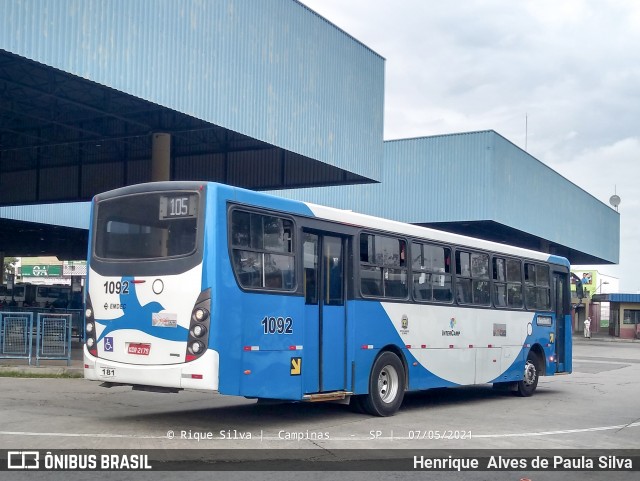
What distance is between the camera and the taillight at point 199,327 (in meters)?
10.0

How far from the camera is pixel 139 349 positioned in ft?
34.7

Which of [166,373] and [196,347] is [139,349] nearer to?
[166,373]

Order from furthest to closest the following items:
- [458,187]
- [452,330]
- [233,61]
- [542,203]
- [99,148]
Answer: [542,203] < [458,187] < [99,148] < [233,61] < [452,330]

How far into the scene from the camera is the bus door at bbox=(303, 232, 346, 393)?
38.4 ft

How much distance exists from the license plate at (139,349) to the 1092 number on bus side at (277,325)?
1.53 m

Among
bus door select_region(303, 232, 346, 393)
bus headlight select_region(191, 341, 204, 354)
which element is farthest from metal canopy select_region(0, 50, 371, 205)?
bus headlight select_region(191, 341, 204, 354)

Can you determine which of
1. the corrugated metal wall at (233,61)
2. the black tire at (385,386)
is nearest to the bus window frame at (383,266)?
the black tire at (385,386)

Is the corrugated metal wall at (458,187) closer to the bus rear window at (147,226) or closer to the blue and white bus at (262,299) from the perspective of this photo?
the blue and white bus at (262,299)

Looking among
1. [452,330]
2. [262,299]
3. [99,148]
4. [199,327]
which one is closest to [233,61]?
[452,330]

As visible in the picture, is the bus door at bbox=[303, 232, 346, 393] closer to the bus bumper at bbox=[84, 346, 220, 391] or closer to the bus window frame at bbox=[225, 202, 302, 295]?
the bus window frame at bbox=[225, 202, 302, 295]

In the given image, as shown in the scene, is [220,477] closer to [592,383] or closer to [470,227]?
[592,383]

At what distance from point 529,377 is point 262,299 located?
9.49 metres

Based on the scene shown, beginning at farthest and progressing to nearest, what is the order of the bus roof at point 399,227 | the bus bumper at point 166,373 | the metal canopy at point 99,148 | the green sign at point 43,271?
the green sign at point 43,271 → the metal canopy at point 99,148 → the bus roof at point 399,227 → the bus bumper at point 166,373

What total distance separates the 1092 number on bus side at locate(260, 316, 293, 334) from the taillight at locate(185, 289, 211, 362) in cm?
98
